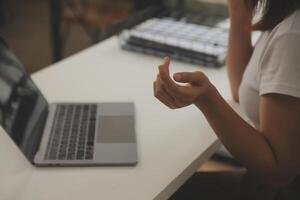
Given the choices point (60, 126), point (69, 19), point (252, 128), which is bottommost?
point (69, 19)

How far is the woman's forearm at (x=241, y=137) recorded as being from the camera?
965 millimetres

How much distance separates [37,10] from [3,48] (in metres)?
3.31

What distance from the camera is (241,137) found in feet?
3.20

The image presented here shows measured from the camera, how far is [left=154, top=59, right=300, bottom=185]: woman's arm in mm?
919

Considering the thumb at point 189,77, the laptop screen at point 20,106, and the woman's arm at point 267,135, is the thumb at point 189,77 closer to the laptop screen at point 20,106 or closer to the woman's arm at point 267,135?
the woman's arm at point 267,135

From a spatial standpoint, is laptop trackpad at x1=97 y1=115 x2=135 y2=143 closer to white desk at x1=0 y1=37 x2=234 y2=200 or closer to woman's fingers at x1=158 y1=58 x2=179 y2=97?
white desk at x1=0 y1=37 x2=234 y2=200

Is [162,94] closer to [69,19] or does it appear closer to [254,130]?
[254,130]

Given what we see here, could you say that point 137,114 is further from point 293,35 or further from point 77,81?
Answer: point 293,35

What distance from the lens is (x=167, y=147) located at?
104 centimetres

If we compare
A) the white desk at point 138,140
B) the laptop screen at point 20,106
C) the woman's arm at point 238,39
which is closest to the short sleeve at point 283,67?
the white desk at point 138,140

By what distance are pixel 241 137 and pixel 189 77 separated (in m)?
0.17

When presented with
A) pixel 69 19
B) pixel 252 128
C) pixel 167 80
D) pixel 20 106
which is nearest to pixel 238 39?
pixel 252 128

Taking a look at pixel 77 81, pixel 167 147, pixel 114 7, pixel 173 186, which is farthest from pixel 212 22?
pixel 114 7

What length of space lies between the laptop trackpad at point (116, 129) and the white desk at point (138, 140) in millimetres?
23
